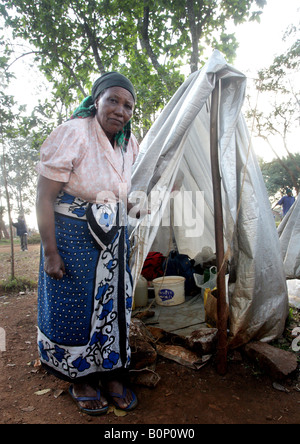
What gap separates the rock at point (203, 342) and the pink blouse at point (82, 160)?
139 cm

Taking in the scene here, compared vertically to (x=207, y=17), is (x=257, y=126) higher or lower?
higher

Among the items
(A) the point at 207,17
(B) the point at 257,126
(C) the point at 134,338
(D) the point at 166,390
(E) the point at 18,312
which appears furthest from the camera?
(B) the point at 257,126

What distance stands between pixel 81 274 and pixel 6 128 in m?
3.87

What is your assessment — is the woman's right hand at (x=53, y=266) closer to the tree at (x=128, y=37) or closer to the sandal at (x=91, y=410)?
the sandal at (x=91, y=410)

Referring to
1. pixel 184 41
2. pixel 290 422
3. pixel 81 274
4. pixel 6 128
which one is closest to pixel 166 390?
pixel 290 422

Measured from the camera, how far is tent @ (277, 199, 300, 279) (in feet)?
14.5

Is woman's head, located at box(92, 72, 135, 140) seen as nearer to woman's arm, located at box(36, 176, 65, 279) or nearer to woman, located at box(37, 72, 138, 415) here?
woman, located at box(37, 72, 138, 415)

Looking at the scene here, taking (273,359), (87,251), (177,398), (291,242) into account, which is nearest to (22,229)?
(291,242)

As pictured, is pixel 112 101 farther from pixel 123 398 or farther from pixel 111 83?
pixel 123 398

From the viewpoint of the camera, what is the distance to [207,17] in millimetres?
4699

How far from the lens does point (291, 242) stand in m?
4.58

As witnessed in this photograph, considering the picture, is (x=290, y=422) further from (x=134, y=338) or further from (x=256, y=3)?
(x=256, y=3)

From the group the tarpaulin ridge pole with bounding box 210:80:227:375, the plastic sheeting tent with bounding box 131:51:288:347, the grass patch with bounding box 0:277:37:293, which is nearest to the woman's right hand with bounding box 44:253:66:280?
the plastic sheeting tent with bounding box 131:51:288:347

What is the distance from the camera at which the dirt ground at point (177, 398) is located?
1.63 metres
